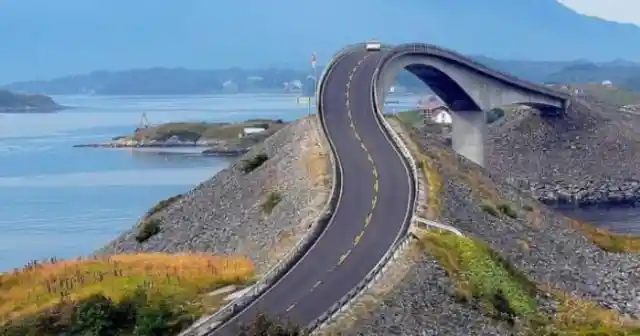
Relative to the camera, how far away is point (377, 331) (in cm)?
2755

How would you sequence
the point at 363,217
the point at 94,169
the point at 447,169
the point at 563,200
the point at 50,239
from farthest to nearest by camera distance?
1. the point at 94,169
2. the point at 563,200
3. the point at 50,239
4. the point at 447,169
5. the point at 363,217

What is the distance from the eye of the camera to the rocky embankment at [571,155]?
99250 mm

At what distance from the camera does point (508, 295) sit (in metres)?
32.5

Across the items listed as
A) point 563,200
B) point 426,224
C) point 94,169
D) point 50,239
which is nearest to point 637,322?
point 426,224

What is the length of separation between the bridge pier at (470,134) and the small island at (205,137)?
58.4 m

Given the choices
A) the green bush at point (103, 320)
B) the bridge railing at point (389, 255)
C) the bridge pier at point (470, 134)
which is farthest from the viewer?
the bridge pier at point (470, 134)

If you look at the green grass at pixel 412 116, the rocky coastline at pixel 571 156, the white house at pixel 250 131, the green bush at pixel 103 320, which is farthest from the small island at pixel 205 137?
the green bush at pixel 103 320

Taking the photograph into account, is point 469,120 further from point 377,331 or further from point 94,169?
point 377,331

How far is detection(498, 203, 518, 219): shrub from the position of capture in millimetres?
49947

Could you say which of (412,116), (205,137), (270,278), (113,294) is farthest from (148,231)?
(205,137)

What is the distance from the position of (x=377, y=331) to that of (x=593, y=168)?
81.8 meters

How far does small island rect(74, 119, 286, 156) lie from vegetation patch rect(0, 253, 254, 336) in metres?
125

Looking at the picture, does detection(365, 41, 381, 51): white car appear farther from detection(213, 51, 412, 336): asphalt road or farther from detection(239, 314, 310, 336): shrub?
detection(239, 314, 310, 336): shrub

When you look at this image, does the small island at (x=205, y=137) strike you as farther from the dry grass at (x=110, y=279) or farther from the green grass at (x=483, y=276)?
the dry grass at (x=110, y=279)
